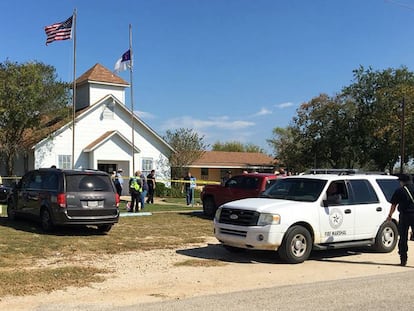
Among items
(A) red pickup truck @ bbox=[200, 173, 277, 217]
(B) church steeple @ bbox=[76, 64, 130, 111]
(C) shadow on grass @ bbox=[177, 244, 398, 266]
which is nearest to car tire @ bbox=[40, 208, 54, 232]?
(C) shadow on grass @ bbox=[177, 244, 398, 266]

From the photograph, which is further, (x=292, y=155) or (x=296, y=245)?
(x=292, y=155)

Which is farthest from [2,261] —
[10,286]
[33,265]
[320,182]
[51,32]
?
[51,32]

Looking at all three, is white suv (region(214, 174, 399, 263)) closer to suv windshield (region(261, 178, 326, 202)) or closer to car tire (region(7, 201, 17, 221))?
suv windshield (region(261, 178, 326, 202))

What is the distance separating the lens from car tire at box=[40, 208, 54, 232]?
1321 cm

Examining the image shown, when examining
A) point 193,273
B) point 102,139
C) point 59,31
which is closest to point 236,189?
point 193,273

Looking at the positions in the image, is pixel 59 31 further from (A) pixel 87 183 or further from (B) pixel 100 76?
(A) pixel 87 183

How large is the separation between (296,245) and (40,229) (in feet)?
23.9

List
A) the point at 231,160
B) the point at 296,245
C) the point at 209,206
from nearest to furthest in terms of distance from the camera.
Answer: the point at 296,245 → the point at 209,206 → the point at 231,160

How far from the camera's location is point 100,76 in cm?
3556

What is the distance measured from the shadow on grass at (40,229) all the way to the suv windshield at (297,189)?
16.8ft

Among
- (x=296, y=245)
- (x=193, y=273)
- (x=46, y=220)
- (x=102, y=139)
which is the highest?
(x=102, y=139)

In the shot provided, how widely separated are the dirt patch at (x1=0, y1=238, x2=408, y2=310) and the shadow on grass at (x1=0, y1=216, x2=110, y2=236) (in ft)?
10.2

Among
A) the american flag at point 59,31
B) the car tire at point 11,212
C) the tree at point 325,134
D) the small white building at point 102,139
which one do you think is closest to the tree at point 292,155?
the tree at point 325,134

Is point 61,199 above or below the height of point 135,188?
below
